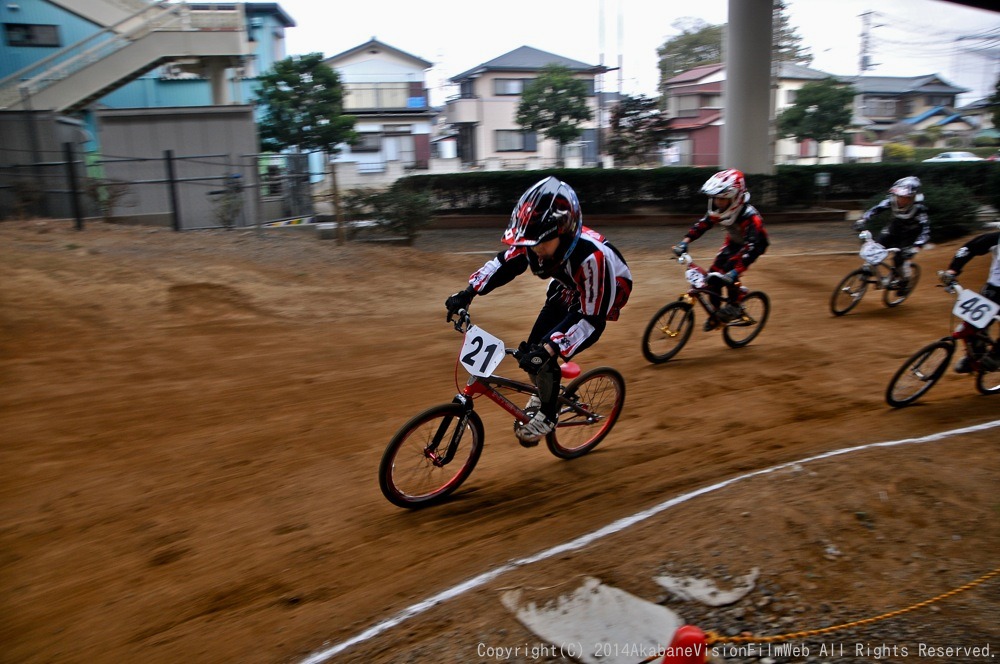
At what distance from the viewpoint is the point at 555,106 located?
36406 mm

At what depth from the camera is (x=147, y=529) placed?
4.90 meters

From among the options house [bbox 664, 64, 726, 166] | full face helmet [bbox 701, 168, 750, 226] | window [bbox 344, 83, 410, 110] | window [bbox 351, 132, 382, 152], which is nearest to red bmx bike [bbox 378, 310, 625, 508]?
full face helmet [bbox 701, 168, 750, 226]

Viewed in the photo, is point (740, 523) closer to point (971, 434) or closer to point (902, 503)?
point (902, 503)

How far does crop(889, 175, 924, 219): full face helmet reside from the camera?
1166 cm

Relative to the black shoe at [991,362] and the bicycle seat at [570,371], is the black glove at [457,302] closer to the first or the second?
the bicycle seat at [570,371]

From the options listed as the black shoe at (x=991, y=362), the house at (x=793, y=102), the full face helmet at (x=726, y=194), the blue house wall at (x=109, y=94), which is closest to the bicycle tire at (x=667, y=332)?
the full face helmet at (x=726, y=194)

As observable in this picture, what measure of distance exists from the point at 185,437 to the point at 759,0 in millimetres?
22665

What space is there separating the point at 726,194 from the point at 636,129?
82.1ft

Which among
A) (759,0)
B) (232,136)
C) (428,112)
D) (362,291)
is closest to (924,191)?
(759,0)

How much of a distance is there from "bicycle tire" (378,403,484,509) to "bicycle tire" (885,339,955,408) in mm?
4681

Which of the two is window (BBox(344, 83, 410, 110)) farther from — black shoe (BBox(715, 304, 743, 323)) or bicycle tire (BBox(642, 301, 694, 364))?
bicycle tire (BBox(642, 301, 694, 364))

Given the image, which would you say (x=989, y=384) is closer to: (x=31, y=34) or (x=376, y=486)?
(x=376, y=486)

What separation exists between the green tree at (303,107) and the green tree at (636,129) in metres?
11.9

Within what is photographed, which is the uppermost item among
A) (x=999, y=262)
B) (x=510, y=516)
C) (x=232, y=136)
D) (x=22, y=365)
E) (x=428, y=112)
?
(x=428, y=112)
